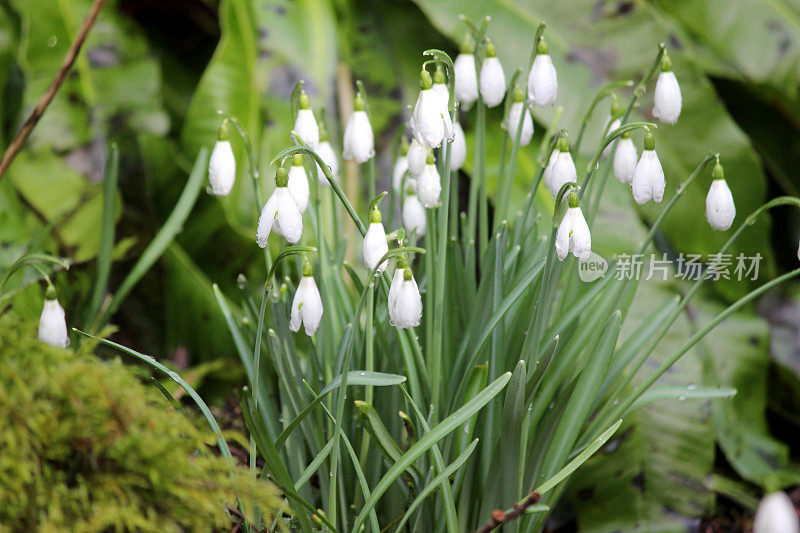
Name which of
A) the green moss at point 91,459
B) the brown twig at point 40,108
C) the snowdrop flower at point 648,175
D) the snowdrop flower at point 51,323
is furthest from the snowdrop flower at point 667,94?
the brown twig at point 40,108

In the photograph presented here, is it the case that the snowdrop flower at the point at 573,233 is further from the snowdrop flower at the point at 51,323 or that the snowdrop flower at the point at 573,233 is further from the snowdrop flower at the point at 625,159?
the snowdrop flower at the point at 51,323

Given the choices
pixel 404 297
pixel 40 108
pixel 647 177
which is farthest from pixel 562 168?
pixel 40 108

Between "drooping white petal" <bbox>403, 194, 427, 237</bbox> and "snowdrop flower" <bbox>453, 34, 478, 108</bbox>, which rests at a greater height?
"snowdrop flower" <bbox>453, 34, 478, 108</bbox>

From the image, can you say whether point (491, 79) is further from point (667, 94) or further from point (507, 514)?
point (507, 514)

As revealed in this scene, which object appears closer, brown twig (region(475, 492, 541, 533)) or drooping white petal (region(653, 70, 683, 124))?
brown twig (region(475, 492, 541, 533))

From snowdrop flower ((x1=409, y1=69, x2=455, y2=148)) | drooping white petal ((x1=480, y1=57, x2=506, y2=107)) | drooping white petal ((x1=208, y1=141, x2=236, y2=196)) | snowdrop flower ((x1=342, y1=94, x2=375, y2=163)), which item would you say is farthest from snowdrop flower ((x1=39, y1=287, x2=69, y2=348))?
drooping white petal ((x1=480, y1=57, x2=506, y2=107))

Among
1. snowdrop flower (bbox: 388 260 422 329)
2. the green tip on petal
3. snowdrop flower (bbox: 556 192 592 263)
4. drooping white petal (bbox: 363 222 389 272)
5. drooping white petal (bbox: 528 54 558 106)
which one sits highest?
drooping white petal (bbox: 528 54 558 106)

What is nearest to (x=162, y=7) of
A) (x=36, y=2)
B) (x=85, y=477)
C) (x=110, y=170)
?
(x=36, y=2)

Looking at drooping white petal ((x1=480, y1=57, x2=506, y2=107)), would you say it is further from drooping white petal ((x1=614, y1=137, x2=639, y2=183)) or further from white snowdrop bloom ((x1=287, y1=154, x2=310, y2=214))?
white snowdrop bloom ((x1=287, y1=154, x2=310, y2=214))
